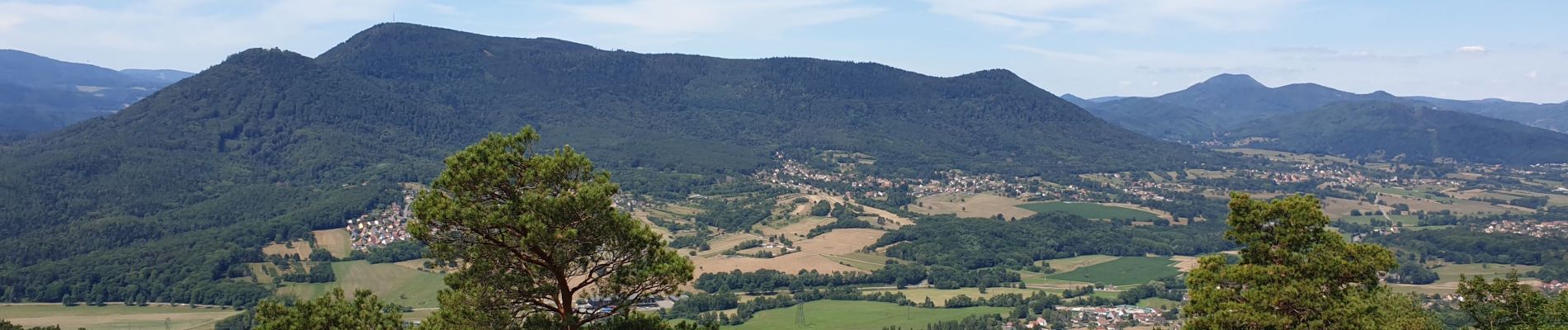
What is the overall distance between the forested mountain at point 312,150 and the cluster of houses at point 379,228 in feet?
6.83

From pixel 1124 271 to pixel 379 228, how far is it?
64090 millimetres

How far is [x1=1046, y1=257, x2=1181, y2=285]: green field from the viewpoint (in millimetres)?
74250

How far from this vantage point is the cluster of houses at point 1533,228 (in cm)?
9169

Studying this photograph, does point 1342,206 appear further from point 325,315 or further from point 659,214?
point 325,315

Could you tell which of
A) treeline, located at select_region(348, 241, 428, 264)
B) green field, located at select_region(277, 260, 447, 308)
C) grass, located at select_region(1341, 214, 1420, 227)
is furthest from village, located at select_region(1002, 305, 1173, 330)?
grass, located at select_region(1341, 214, 1420, 227)

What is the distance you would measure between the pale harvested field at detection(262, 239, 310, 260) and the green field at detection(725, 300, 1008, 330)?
1566 inches

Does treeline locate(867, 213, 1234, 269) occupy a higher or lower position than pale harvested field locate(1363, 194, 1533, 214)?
lower

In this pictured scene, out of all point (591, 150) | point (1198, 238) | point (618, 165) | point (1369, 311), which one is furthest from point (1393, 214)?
point (1369, 311)

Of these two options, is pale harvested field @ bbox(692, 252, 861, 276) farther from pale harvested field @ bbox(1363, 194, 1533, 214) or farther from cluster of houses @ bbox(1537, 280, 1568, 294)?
pale harvested field @ bbox(1363, 194, 1533, 214)

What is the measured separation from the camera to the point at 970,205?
4722 inches

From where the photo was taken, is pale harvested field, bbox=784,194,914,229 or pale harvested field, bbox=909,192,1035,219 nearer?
pale harvested field, bbox=784,194,914,229

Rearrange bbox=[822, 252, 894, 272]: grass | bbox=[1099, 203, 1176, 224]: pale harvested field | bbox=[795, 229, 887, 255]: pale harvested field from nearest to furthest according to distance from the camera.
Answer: bbox=[822, 252, 894, 272]: grass
bbox=[795, 229, 887, 255]: pale harvested field
bbox=[1099, 203, 1176, 224]: pale harvested field

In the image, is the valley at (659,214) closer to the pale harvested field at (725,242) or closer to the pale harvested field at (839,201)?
the pale harvested field at (725,242)

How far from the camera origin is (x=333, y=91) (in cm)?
14925
